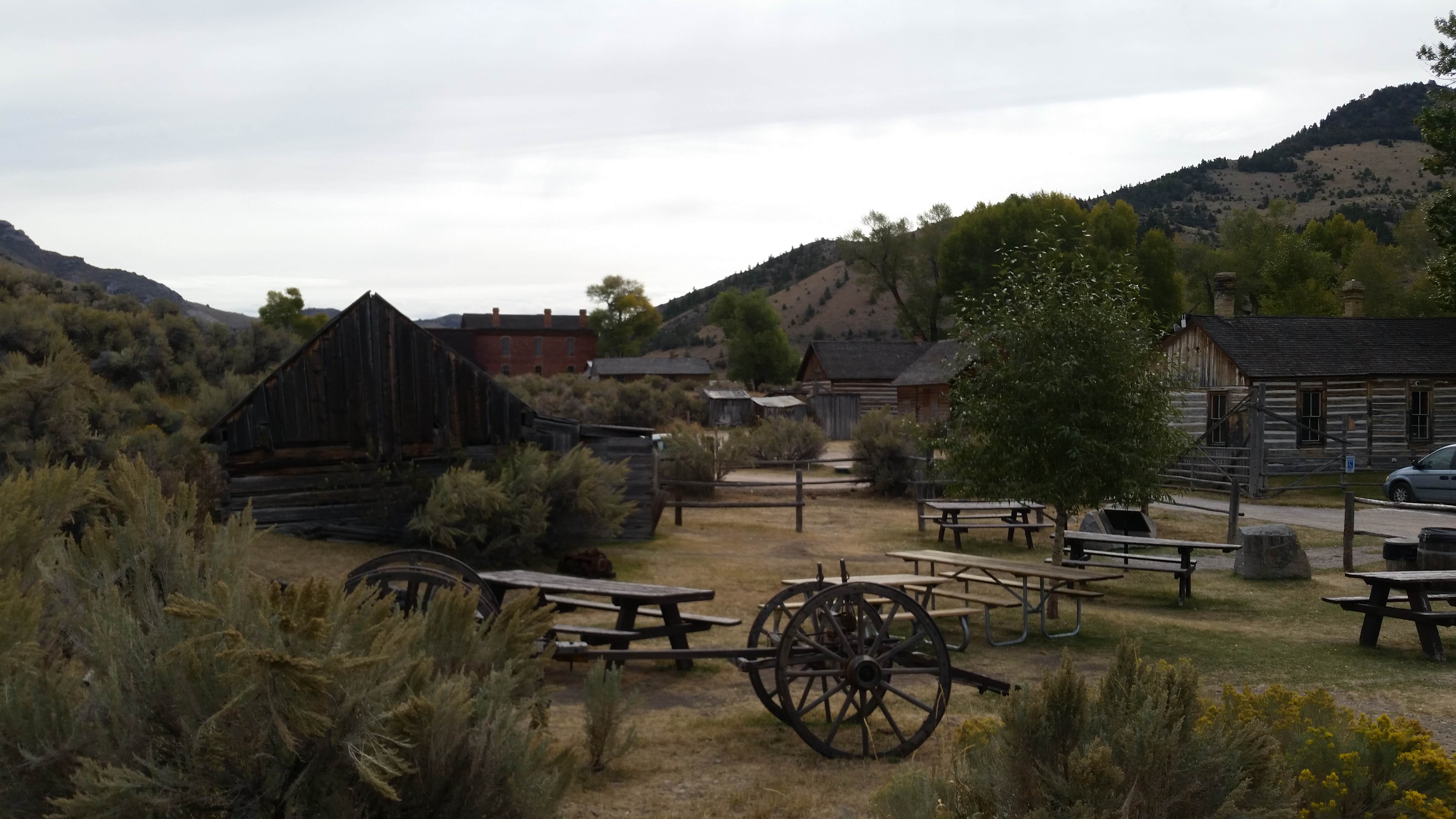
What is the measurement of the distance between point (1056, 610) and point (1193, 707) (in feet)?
26.2

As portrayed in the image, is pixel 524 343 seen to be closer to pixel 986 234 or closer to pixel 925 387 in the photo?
pixel 986 234

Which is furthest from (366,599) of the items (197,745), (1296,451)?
(1296,451)

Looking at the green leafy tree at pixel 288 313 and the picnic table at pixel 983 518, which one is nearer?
the picnic table at pixel 983 518

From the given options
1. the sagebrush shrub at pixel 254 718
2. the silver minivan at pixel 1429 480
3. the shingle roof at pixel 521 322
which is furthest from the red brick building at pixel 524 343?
the sagebrush shrub at pixel 254 718

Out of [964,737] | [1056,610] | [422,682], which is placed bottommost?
[1056,610]

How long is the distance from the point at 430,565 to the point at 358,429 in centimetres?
742

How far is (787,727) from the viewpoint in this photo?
7.37 metres

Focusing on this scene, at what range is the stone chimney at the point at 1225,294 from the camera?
3056cm

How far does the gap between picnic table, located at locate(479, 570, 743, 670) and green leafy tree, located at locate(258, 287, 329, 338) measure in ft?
191

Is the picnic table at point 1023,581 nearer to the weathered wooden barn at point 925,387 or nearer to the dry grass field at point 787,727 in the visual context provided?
the dry grass field at point 787,727

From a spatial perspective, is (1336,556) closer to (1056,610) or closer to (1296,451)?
(1056,610)

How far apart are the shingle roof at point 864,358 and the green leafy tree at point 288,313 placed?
31.4 m

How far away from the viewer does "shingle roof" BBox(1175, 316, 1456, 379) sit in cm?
2616

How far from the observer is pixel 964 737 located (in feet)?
14.3
